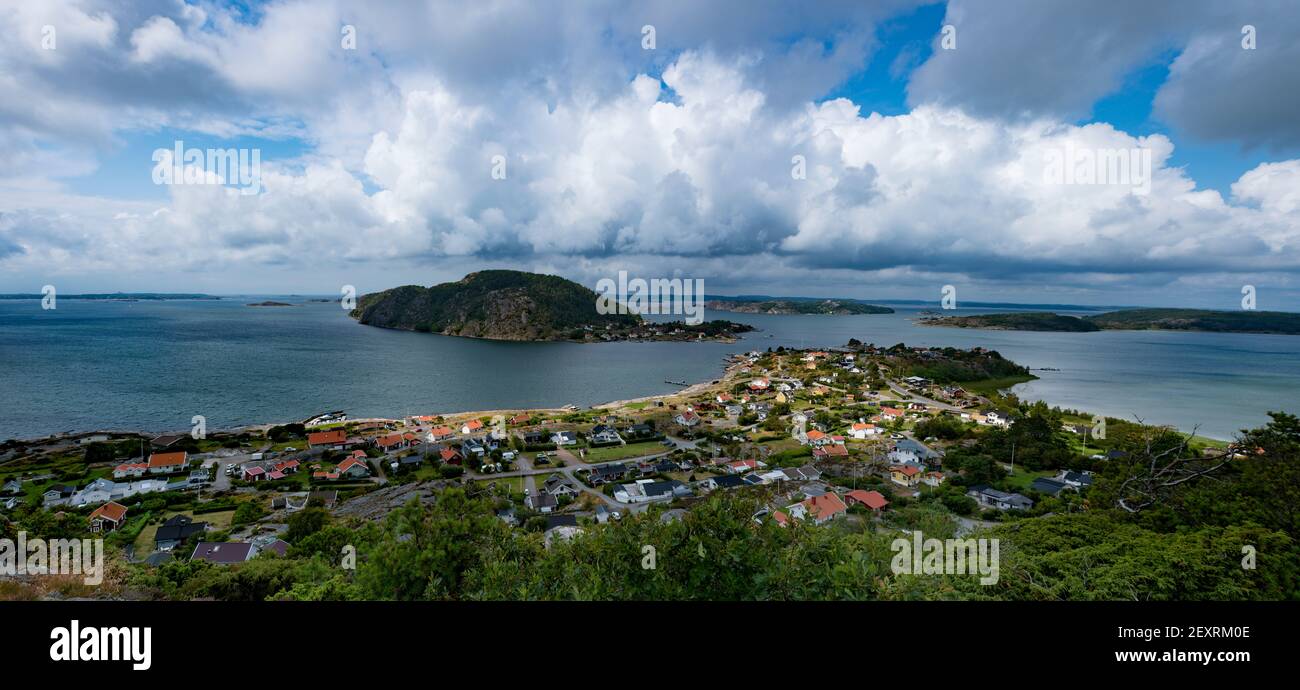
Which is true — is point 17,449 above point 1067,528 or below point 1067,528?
below

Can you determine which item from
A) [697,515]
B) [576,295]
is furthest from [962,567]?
[576,295]

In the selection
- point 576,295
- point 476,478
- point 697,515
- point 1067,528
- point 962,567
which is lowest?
point 476,478

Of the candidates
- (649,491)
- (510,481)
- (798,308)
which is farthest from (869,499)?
(798,308)

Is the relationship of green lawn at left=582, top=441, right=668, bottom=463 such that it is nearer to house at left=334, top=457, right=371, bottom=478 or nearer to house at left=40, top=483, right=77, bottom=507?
house at left=334, top=457, right=371, bottom=478

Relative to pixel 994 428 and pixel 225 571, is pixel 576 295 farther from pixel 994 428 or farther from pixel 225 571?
pixel 225 571

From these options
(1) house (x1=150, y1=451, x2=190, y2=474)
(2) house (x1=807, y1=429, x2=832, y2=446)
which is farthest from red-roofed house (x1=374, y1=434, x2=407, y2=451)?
(2) house (x1=807, y1=429, x2=832, y2=446)
